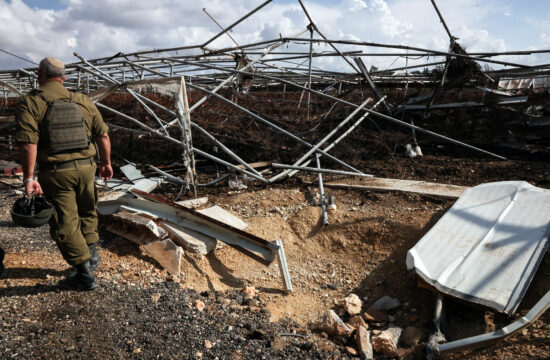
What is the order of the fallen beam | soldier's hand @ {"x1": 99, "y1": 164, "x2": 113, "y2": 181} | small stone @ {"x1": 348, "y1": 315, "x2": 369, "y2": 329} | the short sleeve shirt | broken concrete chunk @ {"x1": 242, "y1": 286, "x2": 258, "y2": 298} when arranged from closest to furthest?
the short sleeve shirt → small stone @ {"x1": 348, "y1": 315, "x2": 369, "y2": 329} → soldier's hand @ {"x1": 99, "y1": 164, "x2": 113, "y2": 181} → broken concrete chunk @ {"x1": 242, "y1": 286, "x2": 258, "y2": 298} → the fallen beam

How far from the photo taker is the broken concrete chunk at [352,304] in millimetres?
3527

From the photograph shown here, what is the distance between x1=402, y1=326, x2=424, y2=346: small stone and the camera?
3.14 meters

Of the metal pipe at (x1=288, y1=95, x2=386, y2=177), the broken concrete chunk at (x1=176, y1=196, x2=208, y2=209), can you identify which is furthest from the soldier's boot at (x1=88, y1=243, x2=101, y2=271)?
the metal pipe at (x1=288, y1=95, x2=386, y2=177)

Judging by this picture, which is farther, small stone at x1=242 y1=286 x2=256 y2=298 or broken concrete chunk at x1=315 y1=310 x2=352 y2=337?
small stone at x1=242 y1=286 x2=256 y2=298

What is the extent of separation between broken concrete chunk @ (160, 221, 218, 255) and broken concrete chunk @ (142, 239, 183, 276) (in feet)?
0.81

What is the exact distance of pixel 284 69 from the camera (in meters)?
10.1

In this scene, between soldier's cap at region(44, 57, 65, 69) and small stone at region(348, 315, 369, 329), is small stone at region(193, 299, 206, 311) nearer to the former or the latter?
small stone at region(348, 315, 369, 329)

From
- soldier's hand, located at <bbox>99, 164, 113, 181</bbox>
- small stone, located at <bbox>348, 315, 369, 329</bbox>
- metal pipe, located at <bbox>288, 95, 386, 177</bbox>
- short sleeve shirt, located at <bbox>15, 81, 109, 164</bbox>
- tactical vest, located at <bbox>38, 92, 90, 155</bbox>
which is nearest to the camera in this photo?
short sleeve shirt, located at <bbox>15, 81, 109, 164</bbox>

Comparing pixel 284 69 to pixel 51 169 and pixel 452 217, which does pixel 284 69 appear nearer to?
pixel 452 217

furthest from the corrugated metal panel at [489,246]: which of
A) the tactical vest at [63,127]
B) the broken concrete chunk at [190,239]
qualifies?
the tactical vest at [63,127]

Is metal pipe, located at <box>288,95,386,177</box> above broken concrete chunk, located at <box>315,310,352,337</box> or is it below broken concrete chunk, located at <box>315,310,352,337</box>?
above

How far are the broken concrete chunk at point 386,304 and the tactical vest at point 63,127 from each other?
3106mm

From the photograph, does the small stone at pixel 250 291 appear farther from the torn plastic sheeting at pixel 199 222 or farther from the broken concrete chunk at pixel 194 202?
the broken concrete chunk at pixel 194 202

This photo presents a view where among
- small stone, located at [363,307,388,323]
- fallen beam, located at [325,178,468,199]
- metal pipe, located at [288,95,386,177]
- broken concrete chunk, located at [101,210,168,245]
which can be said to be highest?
metal pipe, located at [288,95,386,177]
